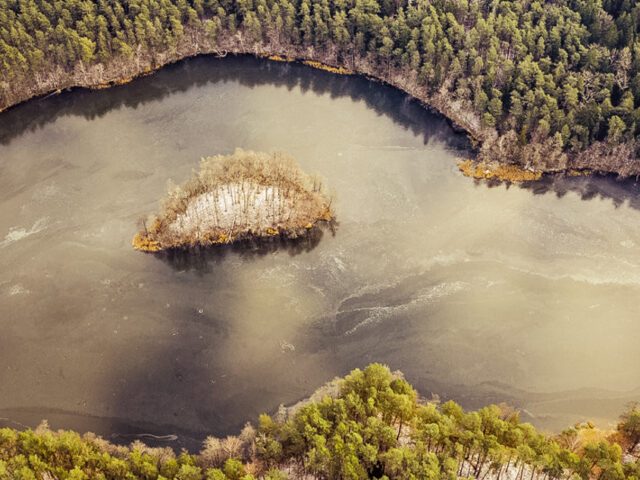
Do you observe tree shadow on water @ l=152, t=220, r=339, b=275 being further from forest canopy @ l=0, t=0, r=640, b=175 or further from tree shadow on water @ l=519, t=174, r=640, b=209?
tree shadow on water @ l=519, t=174, r=640, b=209

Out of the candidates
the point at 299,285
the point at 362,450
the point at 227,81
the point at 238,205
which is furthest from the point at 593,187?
the point at 227,81

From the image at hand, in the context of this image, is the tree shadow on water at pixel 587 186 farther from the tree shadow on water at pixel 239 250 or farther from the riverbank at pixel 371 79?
the tree shadow on water at pixel 239 250

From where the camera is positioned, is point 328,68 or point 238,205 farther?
point 328,68

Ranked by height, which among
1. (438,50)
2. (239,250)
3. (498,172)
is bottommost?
(239,250)

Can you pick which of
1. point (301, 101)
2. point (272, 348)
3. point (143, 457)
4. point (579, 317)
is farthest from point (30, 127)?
point (579, 317)

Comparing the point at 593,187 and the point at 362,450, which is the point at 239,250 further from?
the point at 593,187

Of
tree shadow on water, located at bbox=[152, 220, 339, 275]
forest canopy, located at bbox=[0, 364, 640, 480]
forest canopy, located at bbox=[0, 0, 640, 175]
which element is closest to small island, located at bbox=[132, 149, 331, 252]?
tree shadow on water, located at bbox=[152, 220, 339, 275]
